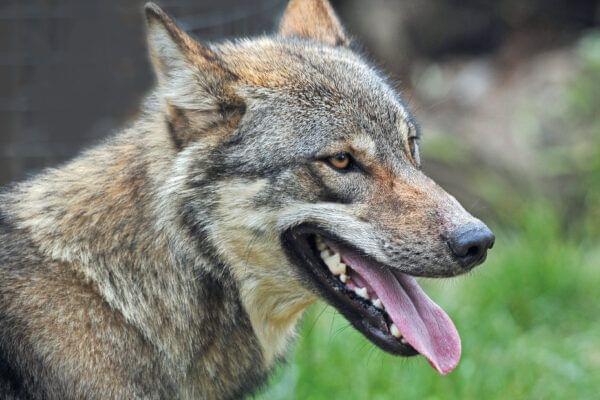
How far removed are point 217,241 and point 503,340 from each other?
264 cm

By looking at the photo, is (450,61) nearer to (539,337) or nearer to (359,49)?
(539,337)

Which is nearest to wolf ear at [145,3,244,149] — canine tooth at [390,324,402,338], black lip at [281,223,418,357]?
black lip at [281,223,418,357]

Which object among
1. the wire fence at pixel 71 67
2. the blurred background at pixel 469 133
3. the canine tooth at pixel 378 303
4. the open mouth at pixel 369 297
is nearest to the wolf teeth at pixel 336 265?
the open mouth at pixel 369 297

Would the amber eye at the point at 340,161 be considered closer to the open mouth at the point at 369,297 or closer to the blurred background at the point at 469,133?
the open mouth at the point at 369,297

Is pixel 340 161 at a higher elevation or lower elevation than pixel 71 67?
higher

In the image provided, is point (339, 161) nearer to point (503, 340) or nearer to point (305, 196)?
point (305, 196)

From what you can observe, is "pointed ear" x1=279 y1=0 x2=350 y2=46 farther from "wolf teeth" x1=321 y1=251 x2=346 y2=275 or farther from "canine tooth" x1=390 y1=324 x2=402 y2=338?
"canine tooth" x1=390 y1=324 x2=402 y2=338

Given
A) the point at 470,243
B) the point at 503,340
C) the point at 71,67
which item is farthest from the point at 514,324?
the point at 71,67

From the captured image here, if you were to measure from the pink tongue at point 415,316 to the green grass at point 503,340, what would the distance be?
0.74 metres

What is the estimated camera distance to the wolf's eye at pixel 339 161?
3.70 m

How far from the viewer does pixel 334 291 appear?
3709 millimetres

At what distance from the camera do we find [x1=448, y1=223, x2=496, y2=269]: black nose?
3502 mm

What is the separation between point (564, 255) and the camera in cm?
634

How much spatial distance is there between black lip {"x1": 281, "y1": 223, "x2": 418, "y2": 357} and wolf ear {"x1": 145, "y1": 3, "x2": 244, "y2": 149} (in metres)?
0.53
